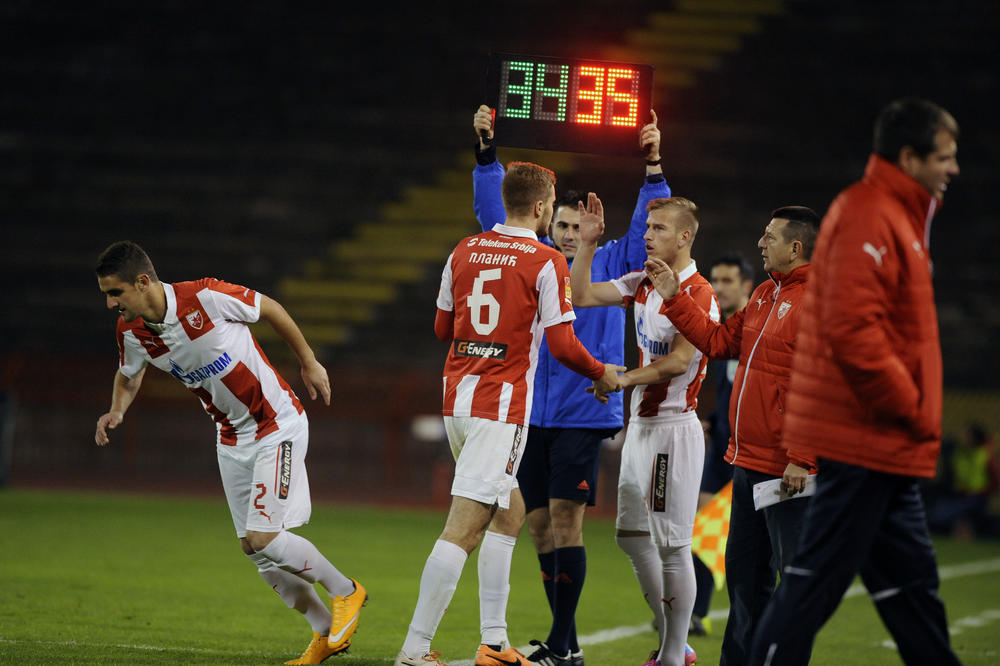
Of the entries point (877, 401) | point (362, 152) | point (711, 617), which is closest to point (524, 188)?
point (877, 401)

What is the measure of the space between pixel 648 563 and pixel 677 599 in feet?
0.77

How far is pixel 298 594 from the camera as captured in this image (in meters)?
5.83

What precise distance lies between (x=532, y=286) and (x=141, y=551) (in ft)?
20.8

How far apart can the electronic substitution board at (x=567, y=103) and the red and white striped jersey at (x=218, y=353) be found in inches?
62.4

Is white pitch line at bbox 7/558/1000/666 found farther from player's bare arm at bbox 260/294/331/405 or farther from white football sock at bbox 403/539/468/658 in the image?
player's bare arm at bbox 260/294/331/405

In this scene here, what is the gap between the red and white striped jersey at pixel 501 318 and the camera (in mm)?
5258

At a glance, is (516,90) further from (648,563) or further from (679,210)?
(648,563)

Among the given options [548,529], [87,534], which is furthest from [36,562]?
[548,529]

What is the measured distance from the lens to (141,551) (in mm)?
10305

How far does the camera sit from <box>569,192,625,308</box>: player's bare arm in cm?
584

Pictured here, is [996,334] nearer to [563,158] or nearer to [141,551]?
[563,158]

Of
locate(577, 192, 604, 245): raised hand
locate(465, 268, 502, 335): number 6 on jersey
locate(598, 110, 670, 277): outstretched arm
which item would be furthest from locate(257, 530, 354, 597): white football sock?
locate(598, 110, 670, 277): outstretched arm

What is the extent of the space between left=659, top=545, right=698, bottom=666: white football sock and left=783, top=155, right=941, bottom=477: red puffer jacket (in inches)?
71.1

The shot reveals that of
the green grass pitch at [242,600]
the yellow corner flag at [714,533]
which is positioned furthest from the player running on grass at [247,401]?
the yellow corner flag at [714,533]
